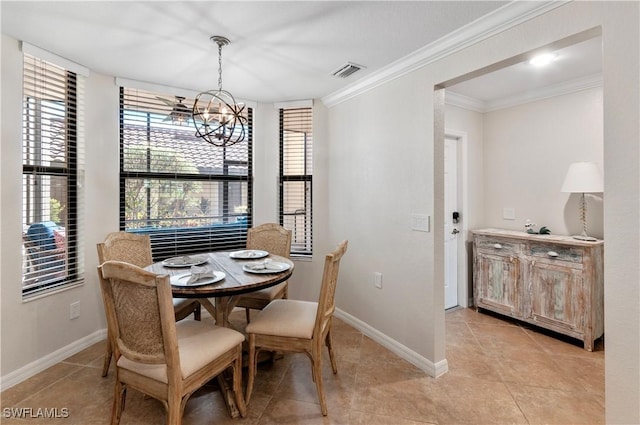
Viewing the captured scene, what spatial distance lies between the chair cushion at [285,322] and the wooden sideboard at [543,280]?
2268mm

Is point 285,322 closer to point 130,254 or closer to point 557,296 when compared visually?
point 130,254

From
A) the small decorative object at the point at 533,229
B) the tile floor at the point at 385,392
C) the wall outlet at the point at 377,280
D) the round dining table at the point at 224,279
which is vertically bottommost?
the tile floor at the point at 385,392

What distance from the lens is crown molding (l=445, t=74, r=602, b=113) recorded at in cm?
292

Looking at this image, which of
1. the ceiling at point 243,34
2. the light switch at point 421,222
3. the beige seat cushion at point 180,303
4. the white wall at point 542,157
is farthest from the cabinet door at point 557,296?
the beige seat cushion at point 180,303

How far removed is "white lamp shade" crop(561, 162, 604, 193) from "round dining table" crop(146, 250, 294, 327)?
274 cm

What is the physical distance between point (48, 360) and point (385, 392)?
8.64ft

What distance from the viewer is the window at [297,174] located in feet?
11.9

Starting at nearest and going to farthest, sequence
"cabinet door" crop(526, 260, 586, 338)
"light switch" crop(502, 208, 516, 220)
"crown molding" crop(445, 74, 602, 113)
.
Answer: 1. "cabinet door" crop(526, 260, 586, 338)
2. "crown molding" crop(445, 74, 602, 113)
3. "light switch" crop(502, 208, 516, 220)

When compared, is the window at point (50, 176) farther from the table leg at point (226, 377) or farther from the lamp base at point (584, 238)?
the lamp base at point (584, 238)

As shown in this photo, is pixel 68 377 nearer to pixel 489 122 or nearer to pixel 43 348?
pixel 43 348

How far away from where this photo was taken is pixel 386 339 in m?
2.71

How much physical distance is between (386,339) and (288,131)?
8.35ft

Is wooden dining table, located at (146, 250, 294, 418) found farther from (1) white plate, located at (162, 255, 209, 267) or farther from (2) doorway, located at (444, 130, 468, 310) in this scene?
(2) doorway, located at (444, 130, 468, 310)

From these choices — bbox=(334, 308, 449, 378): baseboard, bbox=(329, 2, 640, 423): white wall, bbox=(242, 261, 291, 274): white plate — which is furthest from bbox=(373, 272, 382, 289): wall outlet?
bbox=(242, 261, 291, 274): white plate
